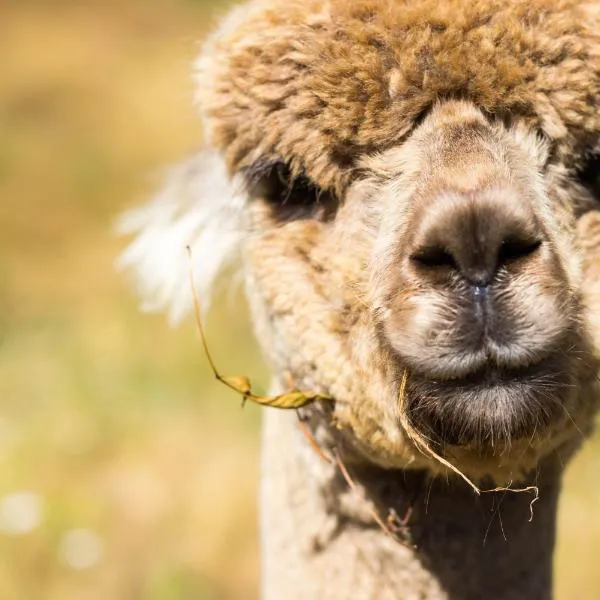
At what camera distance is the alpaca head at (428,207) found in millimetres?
2174

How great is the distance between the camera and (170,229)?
3197mm

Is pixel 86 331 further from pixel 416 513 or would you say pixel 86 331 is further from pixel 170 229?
pixel 416 513

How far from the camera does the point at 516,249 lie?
7.13 feet

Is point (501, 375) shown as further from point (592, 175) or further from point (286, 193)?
point (286, 193)

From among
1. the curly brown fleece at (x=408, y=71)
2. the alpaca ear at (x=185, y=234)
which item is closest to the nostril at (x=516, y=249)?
the curly brown fleece at (x=408, y=71)

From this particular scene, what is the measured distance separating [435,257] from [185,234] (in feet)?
3.65

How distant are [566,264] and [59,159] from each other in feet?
35.6

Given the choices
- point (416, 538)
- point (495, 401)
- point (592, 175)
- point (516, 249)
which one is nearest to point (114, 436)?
point (416, 538)

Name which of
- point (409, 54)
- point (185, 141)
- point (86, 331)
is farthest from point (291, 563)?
point (185, 141)

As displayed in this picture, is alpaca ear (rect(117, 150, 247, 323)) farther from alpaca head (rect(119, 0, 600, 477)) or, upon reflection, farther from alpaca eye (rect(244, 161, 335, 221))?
alpaca head (rect(119, 0, 600, 477))

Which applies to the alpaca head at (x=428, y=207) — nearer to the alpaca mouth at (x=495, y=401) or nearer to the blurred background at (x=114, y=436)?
the alpaca mouth at (x=495, y=401)

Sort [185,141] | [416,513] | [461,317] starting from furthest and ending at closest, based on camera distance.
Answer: [185,141] → [416,513] → [461,317]

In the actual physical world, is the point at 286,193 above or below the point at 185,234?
above

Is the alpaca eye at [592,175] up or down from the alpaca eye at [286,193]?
up
